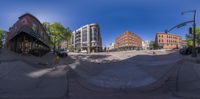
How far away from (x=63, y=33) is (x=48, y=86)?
231ft

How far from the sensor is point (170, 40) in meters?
56.9

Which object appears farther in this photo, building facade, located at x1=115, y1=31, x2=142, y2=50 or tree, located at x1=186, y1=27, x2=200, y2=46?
tree, located at x1=186, y1=27, x2=200, y2=46

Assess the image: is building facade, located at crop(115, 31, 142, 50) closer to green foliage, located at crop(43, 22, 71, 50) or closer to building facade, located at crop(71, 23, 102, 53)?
green foliage, located at crop(43, 22, 71, 50)

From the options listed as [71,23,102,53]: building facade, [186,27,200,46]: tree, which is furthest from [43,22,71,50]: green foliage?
[186,27,200,46]: tree

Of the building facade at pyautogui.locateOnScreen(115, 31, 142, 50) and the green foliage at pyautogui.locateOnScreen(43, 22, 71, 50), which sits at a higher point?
the green foliage at pyautogui.locateOnScreen(43, 22, 71, 50)

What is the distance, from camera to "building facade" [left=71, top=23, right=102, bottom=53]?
117 m

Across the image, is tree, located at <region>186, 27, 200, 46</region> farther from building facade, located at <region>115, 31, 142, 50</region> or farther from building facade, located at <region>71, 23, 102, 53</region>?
building facade, located at <region>71, 23, 102, 53</region>

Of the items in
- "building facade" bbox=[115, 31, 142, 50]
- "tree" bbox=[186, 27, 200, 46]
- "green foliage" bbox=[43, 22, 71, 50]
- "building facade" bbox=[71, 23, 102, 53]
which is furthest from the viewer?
"building facade" bbox=[71, 23, 102, 53]

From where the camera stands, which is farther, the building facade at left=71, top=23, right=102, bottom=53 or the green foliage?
the building facade at left=71, top=23, right=102, bottom=53

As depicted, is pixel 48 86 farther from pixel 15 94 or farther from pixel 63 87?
pixel 15 94

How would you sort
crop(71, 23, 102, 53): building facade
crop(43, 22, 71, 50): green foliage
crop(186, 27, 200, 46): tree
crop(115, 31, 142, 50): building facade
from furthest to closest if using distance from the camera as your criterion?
crop(71, 23, 102, 53): building facade → crop(186, 27, 200, 46): tree → crop(43, 22, 71, 50): green foliage → crop(115, 31, 142, 50): building facade

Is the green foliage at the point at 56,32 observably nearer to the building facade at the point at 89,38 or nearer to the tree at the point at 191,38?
the building facade at the point at 89,38

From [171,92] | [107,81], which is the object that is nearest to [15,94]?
[107,81]

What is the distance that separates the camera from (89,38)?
124m
